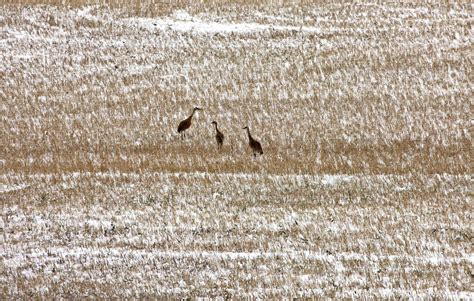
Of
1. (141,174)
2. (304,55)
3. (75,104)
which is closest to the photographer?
(141,174)

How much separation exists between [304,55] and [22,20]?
12271 millimetres

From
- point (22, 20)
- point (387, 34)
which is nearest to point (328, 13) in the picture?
point (387, 34)

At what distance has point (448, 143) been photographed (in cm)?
2289

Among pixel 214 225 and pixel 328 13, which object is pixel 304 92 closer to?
pixel 328 13

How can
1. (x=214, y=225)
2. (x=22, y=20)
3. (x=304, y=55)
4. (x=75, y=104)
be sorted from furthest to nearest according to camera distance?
(x=22, y=20) < (x=304, y=55) < (x=75, y=104) < (x=214, y=225)

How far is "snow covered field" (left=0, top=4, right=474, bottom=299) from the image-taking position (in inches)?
474

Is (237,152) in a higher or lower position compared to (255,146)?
lower

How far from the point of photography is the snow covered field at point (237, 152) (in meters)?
12.0

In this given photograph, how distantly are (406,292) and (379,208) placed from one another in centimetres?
517

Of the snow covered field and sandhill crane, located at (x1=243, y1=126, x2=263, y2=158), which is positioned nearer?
the snow covered field

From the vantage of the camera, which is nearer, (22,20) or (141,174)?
(141,174)

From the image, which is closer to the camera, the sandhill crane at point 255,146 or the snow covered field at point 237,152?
the snow covered field at point 237,152

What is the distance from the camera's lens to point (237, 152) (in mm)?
21984

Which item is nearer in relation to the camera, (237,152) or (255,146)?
(255,146)
